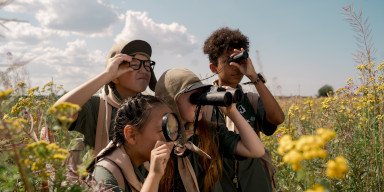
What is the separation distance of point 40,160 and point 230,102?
114cm

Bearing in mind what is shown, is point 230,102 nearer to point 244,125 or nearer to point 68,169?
point 244,125

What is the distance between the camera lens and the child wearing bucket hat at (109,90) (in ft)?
5.97

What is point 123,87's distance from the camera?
219cm

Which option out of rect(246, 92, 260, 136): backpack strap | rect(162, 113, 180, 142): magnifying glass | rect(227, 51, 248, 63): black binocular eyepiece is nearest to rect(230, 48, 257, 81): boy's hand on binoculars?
rect(227, 51, 248, 63): black binocular eyepiece

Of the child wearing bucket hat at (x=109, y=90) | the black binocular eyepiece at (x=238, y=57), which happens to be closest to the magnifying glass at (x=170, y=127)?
the child wearing bucket hat at (x=109, y=90)

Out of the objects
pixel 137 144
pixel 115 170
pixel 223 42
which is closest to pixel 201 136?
pixel 137 144

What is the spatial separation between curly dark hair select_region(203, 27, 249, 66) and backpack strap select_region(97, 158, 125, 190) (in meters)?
1.57

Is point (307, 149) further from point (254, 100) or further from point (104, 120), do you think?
point (254, 100)

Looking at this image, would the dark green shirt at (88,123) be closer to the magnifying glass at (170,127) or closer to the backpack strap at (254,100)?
the magnifying glass at (170,127)

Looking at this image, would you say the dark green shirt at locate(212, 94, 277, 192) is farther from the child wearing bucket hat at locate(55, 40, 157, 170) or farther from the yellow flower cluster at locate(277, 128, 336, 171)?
the yellow flower cluster at locate(277, 128, 336, 171)

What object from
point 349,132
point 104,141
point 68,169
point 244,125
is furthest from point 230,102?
point 349,132

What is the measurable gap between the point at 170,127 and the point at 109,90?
92cm

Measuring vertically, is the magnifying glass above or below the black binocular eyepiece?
below

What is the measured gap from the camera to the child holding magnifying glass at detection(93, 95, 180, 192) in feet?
4.32
